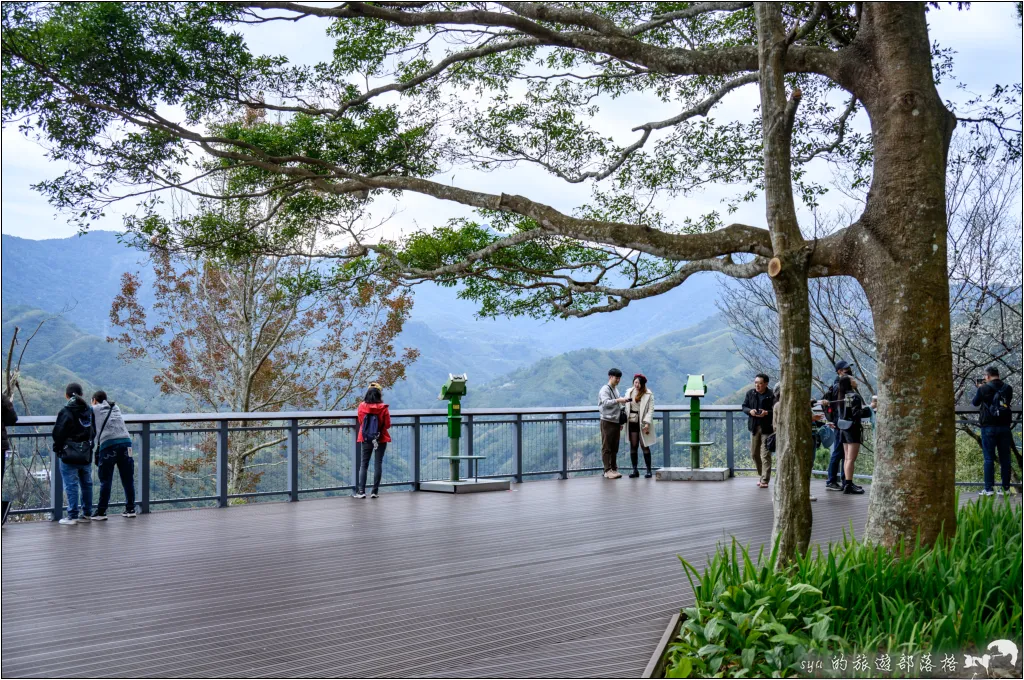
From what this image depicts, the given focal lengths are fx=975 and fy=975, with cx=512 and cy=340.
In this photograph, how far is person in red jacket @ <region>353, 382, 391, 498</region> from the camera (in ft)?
40.7

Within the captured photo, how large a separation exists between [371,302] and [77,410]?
1689 centimetres

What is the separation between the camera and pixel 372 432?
12406mm

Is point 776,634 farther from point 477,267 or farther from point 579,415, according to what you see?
point 579,415

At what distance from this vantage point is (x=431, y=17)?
27.6 feet

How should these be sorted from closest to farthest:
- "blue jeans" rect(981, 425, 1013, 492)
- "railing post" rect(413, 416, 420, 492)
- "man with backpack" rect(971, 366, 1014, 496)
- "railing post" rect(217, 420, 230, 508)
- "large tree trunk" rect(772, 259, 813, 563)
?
"large tree trunk" rect(772, 259, 813, 563), "railing post" rect(217, 420, 230, 508), "man with backpack" rect(971, 366, 1014, 496), "blue jeans" rect(981, 425, 1013, 492), "railing post" rect(413, 416, 420, 492)

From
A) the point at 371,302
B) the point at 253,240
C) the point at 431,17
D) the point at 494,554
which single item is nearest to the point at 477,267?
the point at 253,240

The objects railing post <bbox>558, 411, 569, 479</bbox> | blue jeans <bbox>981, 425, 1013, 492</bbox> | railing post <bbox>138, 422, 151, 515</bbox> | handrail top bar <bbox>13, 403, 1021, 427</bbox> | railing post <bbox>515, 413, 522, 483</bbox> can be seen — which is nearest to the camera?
handrail top bar <bbox>13, 403, 1021, 427</bbox>

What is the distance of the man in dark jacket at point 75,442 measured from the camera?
962 cm

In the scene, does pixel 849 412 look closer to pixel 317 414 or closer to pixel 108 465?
pixel 317 414

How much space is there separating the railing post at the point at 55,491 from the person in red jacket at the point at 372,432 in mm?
3635

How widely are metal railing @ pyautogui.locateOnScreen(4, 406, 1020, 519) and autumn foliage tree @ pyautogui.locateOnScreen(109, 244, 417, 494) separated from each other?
5990 millimetres

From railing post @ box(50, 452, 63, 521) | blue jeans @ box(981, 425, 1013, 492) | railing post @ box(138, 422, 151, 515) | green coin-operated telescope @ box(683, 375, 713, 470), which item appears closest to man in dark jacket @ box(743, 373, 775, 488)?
green coin-operated telescope @ box(683, 375, 713, 470)

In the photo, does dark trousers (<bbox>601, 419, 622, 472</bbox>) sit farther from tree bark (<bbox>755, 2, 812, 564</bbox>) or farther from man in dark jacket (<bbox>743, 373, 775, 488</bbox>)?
tree bark (<bbox>755, 2, 812, 564</bbox>)

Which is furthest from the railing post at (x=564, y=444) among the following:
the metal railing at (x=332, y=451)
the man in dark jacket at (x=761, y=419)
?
the man in dark jacket at (x=761, y=419)
